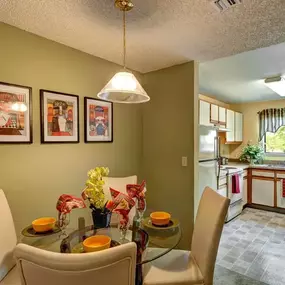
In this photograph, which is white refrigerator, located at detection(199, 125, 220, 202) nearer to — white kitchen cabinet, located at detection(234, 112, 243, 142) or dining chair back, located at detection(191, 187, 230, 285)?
dining chair back, located at detection(191, 187, 230, 285)

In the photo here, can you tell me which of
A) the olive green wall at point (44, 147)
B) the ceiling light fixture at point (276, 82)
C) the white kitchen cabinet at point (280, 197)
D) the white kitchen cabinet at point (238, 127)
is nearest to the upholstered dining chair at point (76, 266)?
the olive green wall at point (44, 147)

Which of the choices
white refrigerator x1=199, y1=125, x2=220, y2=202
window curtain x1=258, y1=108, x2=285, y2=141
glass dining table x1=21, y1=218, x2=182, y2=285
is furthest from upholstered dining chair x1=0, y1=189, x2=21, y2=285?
window curtain x1=258, y1=108, x2=285, y2=141

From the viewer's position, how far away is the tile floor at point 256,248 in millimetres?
2340

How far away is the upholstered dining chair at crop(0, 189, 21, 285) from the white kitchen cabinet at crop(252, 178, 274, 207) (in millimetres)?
4532

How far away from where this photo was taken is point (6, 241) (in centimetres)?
146

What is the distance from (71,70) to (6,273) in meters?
1.76

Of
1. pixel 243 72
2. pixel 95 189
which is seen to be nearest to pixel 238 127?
pixel 243 72

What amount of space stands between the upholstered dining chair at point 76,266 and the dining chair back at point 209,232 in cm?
73

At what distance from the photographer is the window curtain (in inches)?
189

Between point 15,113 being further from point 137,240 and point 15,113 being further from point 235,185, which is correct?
point 235,185

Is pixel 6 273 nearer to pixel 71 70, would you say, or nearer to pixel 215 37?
pixel 71 70

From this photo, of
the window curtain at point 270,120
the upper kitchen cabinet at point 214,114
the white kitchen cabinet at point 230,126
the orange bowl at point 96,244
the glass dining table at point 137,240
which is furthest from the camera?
the window curtain at point 270,120

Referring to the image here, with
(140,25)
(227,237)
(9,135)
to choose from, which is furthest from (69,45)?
(227,237)

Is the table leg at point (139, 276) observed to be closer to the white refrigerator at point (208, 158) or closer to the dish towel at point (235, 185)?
the white refrigerator at point (208, 158)
